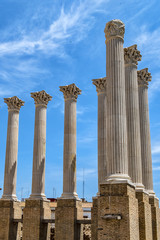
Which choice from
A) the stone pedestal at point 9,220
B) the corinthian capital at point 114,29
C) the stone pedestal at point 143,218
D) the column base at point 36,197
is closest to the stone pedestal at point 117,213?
the stone pedestal at point 143,218

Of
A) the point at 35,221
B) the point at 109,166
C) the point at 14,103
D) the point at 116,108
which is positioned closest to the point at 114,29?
the point at 116,108

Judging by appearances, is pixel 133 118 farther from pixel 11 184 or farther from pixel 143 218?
pixel 11 184

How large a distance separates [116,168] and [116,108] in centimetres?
481

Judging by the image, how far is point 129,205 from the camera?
2689 centimetres

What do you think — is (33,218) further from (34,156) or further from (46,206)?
(34,156)

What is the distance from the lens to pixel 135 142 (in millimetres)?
33781

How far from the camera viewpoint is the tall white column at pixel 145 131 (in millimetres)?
38062

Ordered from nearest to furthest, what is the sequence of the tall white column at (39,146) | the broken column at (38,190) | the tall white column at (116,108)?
the tall white column at (116,108) → the broken column at (38,190) → the tall white column at (39,146)

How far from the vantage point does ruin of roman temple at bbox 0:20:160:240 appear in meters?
27.5

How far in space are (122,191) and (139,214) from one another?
5697 millimetres

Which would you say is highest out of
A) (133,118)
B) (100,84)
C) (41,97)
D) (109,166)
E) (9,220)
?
(100,84)

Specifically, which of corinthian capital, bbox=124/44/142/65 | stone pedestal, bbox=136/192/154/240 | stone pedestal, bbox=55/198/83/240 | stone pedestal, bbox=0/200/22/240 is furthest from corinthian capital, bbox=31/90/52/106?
stone pedestal, bbox=136/192/154/240

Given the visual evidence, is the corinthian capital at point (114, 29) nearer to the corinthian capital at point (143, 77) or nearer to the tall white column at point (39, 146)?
the corinthian capital at point (143, 77)

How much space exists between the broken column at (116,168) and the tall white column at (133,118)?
12.9 ft
